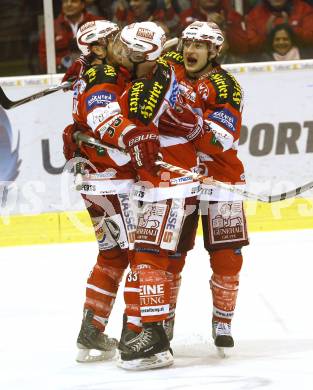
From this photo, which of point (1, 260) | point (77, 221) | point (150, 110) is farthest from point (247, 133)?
point (150, 110)

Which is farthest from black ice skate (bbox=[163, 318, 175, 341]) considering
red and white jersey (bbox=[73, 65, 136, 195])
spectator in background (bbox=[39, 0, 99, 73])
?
spectator in background (bbox=[39, 0, 99, 73])

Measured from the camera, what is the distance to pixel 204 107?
15.4ft

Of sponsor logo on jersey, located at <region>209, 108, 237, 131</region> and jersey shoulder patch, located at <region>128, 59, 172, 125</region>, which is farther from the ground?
jersey shoulder patch, located at <region>128, 59, 172, 125</region>

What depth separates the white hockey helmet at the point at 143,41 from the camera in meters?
4.31

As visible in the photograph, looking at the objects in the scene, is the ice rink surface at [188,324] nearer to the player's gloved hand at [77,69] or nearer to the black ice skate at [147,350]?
the black ice skate at [147,350]

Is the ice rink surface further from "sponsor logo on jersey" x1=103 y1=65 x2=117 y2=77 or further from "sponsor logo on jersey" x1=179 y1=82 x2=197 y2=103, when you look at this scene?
"sponsor logo on jersey" x1=103 y1=65 x2=117 y2=77

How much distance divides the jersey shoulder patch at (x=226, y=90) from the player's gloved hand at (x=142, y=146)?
18.5 inches

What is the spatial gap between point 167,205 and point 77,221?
2.70m

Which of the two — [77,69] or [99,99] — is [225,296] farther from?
[77,69]

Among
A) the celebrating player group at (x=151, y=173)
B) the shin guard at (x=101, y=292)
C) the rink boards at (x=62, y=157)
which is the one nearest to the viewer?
the celebrating player group at (x=151, y=173)

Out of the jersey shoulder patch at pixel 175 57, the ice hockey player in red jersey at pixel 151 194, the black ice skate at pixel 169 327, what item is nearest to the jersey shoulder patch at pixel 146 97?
the ice hockey player in red jersey at pixel 151 194

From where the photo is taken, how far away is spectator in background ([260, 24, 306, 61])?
24.1 ft

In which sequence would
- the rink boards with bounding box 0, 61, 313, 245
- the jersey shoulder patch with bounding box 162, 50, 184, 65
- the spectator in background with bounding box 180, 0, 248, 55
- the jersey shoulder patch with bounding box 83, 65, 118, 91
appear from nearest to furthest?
the jersey shoulder patch with bounding box 83, 65, 118, 91 < the jersey shoulder patch with bounding box 162, 50, 184, 65 < the rink boards with bounding box 0, 61, 313, 245 < the spectator in background with bounding box 180, 0, 248, 55

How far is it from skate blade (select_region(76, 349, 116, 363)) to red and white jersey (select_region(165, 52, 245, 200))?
35.6 inches
